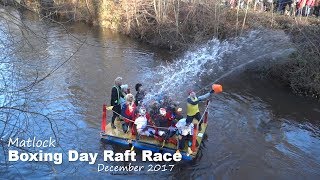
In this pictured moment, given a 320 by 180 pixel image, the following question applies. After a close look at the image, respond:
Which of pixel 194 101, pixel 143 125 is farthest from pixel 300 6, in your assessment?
pixel 143 125

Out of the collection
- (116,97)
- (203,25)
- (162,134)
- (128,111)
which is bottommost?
(162,134)

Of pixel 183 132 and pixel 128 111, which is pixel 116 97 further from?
pixel 183 132

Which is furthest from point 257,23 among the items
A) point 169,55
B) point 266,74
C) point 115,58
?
point 115,58

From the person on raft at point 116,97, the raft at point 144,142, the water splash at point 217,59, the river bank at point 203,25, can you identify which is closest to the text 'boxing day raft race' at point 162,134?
the raft at point 144,142

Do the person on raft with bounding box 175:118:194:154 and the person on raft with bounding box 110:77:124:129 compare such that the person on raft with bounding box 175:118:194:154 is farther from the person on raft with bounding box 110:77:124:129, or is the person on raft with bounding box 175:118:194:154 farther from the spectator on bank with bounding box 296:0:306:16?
the spectator on bank with bounding box 296:0:306:16

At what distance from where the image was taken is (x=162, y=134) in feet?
38.0

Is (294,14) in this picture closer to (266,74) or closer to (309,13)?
(309,13)

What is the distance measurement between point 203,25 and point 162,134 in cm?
1449

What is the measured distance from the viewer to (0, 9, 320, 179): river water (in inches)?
338

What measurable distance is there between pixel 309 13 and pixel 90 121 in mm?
16441

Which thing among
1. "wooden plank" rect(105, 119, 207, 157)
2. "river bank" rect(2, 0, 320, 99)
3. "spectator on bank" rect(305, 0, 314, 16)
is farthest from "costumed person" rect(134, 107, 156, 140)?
"spectator on bank" rect(305, 0, 314, 16)

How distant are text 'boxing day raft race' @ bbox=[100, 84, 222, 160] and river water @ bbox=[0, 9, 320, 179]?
45 centimetres

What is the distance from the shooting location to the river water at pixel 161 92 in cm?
859

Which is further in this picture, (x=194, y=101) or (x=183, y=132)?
(x=194, y=101)
